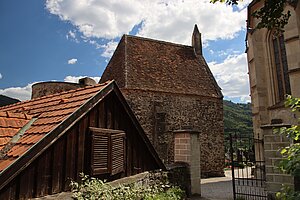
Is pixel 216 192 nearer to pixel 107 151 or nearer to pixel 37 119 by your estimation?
pixel 107 151

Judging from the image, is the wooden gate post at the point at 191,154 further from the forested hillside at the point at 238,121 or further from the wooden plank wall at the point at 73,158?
the forested hillside at the point at 238,121

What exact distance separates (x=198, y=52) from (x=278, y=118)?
12178 millimetres

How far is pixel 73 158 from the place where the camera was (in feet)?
13.9

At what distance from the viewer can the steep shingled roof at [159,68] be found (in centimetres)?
1737

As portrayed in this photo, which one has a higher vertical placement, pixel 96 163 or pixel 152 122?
pixel 152 122

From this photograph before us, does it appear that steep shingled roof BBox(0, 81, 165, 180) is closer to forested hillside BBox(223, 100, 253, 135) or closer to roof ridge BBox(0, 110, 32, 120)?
roof ridge BBox(0, 110, 32, 120)

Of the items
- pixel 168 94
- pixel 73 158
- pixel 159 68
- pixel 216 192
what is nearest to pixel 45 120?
pixel 73 158

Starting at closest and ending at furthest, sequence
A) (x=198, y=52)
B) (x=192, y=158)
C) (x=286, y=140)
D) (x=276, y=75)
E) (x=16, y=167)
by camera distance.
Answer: (x=16, y=167)
(x=286, y=140)
(x=192, y=158)
(x=276, y=75)
(x=198, y=52)

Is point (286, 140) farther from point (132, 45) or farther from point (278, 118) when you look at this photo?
point (132, 45)

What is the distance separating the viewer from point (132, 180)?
17.9 ft

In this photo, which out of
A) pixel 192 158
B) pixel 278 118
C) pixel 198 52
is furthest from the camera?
pixel 198 52

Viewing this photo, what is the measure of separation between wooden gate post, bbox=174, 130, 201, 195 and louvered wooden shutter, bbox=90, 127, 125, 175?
402cm

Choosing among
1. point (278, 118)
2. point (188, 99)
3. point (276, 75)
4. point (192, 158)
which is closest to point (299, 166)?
point (192, 158)

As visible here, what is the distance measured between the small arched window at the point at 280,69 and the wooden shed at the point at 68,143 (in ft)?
32.6
